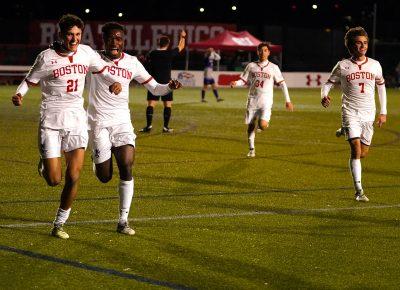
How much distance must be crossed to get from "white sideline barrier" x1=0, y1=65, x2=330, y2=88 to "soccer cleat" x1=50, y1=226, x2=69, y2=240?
134ft

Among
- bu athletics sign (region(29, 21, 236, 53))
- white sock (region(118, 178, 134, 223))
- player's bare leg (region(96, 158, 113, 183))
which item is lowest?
bu athletics sign (region(29, 21, 236, 53))

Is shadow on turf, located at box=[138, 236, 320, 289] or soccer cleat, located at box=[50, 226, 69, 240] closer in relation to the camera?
shadow on turf, located at box=[138, 236, 320, 289]

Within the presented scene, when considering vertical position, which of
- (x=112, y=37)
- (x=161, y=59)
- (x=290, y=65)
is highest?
(x=112, y=37)

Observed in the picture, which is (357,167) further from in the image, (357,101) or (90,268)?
(90,268)

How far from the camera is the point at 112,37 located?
32.8 ft

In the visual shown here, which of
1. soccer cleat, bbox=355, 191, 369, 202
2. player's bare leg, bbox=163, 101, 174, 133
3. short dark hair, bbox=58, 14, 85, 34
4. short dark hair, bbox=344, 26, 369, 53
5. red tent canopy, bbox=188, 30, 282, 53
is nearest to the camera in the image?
short dark hair, bbox=58, 14, 85, 34

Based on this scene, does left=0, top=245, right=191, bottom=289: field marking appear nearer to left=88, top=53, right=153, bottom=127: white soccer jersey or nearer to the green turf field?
the green turf field

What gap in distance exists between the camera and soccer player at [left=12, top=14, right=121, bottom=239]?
31.6ft

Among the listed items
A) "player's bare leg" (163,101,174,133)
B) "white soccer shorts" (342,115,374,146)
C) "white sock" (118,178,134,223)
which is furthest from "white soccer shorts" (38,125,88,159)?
"player's bare leg" (163,101,174,133)

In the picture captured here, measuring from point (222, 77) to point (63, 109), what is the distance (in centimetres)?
4428

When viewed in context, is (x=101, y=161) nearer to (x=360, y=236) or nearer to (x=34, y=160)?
(x=360, y=236)

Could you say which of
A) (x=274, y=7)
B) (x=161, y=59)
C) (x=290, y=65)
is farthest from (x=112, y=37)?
(x=274, y=7)

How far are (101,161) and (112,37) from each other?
4.25ft

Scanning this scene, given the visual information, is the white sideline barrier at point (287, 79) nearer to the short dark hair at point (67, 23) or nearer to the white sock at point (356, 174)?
the white sock at point (356, 174)
